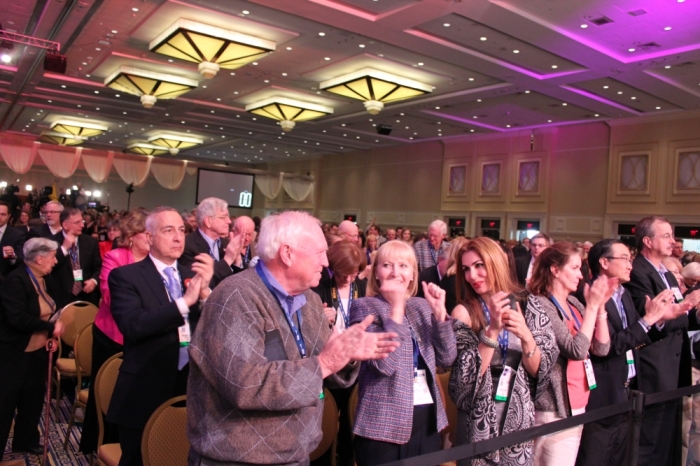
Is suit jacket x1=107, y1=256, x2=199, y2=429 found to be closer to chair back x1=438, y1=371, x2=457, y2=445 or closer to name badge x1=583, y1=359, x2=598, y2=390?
chair back x1=438, y1=371, x2=457, y2=445

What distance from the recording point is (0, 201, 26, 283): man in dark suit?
5691mm

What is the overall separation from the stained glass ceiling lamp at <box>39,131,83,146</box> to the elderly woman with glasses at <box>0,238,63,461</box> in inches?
885

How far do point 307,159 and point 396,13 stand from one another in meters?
18.5

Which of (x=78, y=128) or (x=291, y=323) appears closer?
(x=291, y=323)

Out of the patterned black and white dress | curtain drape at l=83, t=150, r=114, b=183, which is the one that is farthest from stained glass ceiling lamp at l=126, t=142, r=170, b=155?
the patterned black and white dress

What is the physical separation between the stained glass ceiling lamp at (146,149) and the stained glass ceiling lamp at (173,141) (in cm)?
78

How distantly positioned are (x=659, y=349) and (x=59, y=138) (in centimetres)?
2670

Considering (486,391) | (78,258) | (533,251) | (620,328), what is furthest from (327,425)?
(533,251)

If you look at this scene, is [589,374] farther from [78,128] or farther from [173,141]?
[173,141]

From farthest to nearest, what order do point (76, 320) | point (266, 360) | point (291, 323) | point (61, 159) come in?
1. point (61, 159)
2. point (76, 320)
3. point (291, 323)
4. point (266, 360)

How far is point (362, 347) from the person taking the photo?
1518 millimetres

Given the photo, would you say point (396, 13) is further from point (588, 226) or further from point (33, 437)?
point (588, 226)

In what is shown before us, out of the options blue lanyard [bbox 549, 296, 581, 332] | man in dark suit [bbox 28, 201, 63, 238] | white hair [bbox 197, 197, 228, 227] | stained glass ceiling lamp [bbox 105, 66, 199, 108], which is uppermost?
stained glass ceiling lamp [bbox 105, 66, 199, 108]

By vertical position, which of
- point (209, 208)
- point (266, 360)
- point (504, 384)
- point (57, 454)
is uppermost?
point (209, 208)
